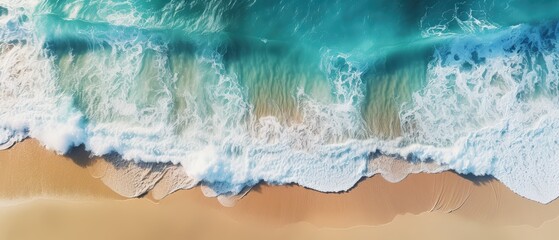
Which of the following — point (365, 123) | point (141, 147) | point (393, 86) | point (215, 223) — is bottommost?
point (215, 223)

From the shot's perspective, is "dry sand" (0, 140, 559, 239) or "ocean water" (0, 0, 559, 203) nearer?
"dry sand" (0, 140, 559, 239)

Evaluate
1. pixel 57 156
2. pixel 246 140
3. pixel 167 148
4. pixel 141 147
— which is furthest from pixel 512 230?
pixel 57 156

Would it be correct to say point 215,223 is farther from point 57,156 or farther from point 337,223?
point 57,156

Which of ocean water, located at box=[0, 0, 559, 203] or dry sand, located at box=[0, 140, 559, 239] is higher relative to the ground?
ocean water, located at box=[0, 0, 559, 203]

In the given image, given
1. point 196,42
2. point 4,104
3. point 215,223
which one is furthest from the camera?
point 196,42

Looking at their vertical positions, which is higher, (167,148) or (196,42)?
(196,42)

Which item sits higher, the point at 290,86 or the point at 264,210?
the point at 290,86
